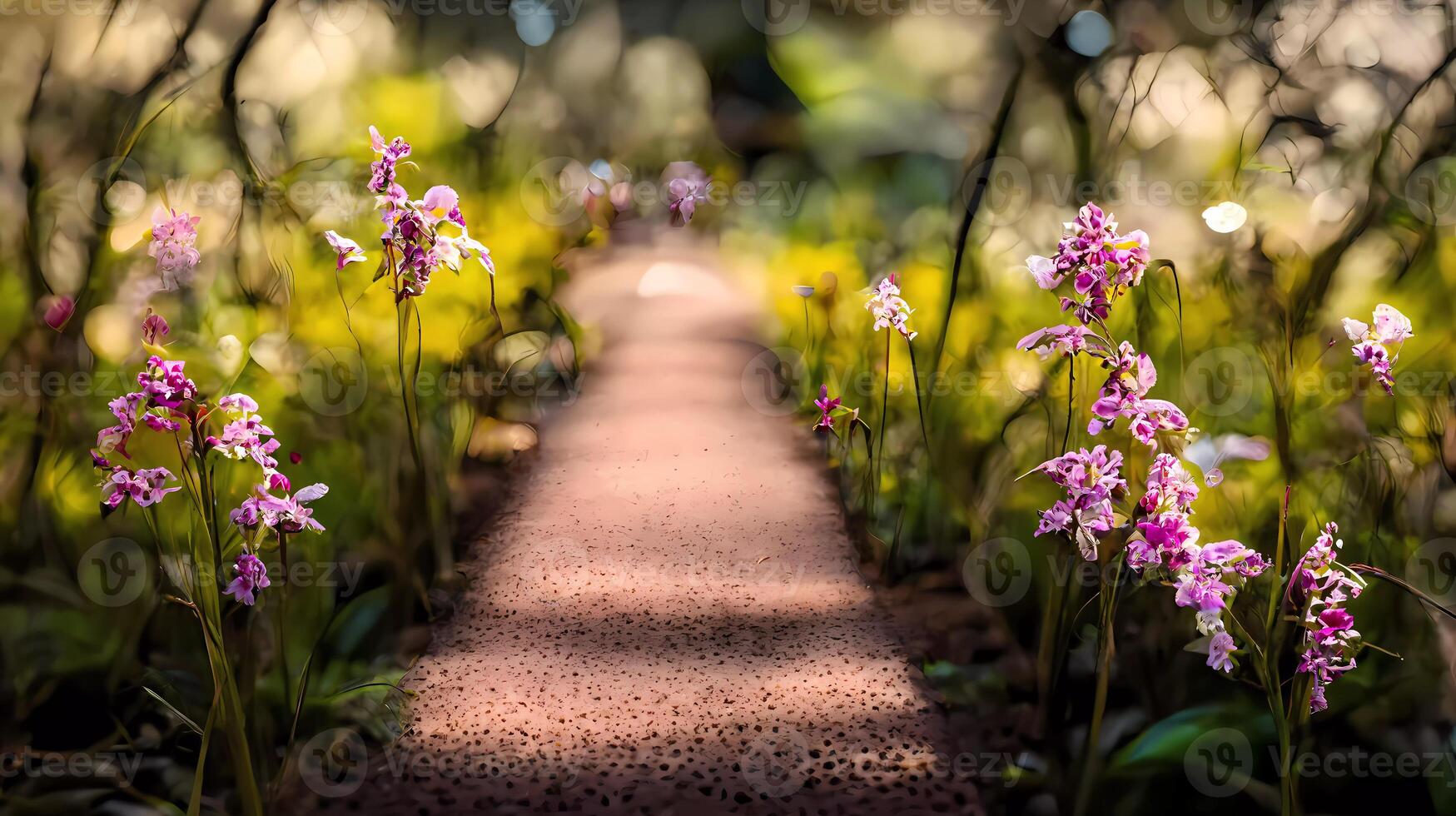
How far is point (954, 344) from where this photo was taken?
6.86 feet

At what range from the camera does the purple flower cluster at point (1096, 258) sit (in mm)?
1202

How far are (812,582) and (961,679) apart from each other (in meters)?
0.52

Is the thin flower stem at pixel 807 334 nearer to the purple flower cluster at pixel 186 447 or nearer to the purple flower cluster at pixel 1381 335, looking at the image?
the purple flower cluster at pixel 1381 335

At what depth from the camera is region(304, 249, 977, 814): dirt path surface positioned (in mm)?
1545

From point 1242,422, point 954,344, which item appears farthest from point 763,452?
point 1242,422

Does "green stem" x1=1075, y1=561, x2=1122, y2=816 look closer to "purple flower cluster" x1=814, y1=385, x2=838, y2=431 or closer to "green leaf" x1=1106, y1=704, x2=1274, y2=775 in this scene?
"green leaf" x1=1106, y1=704, x2=1274, y2=775

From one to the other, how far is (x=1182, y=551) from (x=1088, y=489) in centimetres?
12

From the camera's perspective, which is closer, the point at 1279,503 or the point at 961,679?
the point at 1279,503


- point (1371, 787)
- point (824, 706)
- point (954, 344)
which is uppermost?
point (954, 344)

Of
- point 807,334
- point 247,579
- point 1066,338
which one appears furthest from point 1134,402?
point 807,334

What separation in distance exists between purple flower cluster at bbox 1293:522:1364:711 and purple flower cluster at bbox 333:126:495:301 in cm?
126

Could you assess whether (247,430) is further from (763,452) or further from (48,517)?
(763,452)

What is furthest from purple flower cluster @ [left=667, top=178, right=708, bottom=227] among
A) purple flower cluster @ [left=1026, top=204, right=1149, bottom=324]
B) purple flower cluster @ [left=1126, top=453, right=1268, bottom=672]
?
purple flower cluster @ [left=1126, top=453, right=1268, bottom=672]

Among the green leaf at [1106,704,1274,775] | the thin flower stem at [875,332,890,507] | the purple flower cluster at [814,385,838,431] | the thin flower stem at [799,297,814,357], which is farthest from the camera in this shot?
the thin flower stem at [799,297,814,357]
